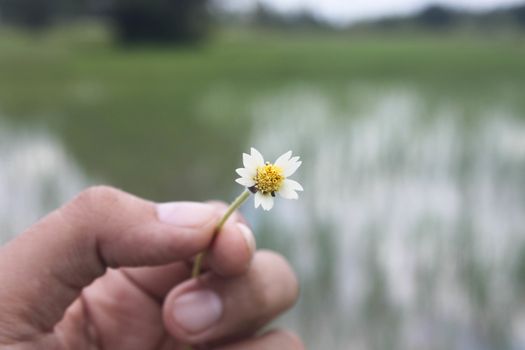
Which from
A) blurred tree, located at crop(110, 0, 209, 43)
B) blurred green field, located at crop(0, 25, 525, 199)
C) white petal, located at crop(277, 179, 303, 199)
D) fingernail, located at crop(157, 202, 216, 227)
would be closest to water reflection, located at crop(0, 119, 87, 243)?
blurred green field, located at crop(0, 25, 525, 199)

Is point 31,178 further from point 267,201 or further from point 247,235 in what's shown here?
point 267,201

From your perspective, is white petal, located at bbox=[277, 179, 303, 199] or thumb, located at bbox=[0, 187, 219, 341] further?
thumb, located at bbox=[0, 187, 219, 341]

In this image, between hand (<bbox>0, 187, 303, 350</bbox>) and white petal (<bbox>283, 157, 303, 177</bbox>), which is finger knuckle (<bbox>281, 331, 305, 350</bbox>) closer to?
hand (<bbox>0, 187, 303, 350</bbox>)

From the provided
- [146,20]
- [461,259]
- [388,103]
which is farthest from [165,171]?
[146,20]

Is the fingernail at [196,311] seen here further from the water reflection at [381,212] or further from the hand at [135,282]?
the water reflection at [381,212]

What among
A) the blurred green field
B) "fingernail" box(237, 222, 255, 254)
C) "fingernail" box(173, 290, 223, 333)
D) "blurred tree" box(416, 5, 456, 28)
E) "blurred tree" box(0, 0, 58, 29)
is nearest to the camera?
"fingernail" box(237, 222, 255, 254)

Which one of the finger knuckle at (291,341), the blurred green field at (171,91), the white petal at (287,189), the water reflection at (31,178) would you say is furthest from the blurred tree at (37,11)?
the white petal at (287,189)

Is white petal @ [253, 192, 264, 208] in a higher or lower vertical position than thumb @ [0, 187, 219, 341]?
higher
